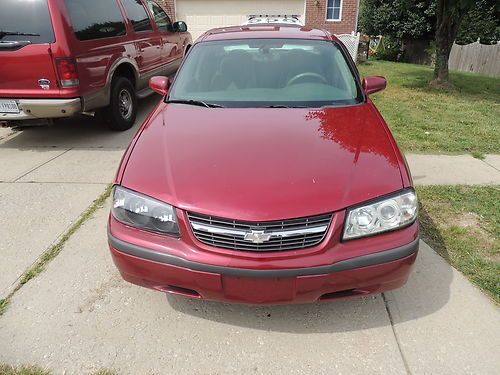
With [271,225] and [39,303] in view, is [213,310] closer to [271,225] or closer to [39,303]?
[271,225]

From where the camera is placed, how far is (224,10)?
14.5 meters

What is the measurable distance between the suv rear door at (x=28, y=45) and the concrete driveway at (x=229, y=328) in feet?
7.91

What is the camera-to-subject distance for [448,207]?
11.8ft

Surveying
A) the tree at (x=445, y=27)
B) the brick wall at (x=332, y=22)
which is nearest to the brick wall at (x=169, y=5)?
the brick wall at (x=332, y=22)

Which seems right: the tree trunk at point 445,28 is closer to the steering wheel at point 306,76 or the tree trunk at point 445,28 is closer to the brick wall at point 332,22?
the brick wall at point 332,22

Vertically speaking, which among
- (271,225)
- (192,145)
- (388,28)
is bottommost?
(388,28)

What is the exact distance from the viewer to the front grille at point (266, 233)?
6.13ft

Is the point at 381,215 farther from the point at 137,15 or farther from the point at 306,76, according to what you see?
the point at 137,15

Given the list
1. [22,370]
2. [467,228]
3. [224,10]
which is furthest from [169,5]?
[22,370]

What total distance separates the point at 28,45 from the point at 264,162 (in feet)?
12.5

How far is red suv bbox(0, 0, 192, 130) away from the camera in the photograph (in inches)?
176

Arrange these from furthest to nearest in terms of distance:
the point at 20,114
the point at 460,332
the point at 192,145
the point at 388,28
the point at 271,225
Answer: the point at 388,28 → the point at 20,114 → the point at 192,145 → the point at 460,332 → the point at 271,225

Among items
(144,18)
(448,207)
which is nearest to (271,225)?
(448,207)

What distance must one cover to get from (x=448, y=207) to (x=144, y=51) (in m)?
5.02
